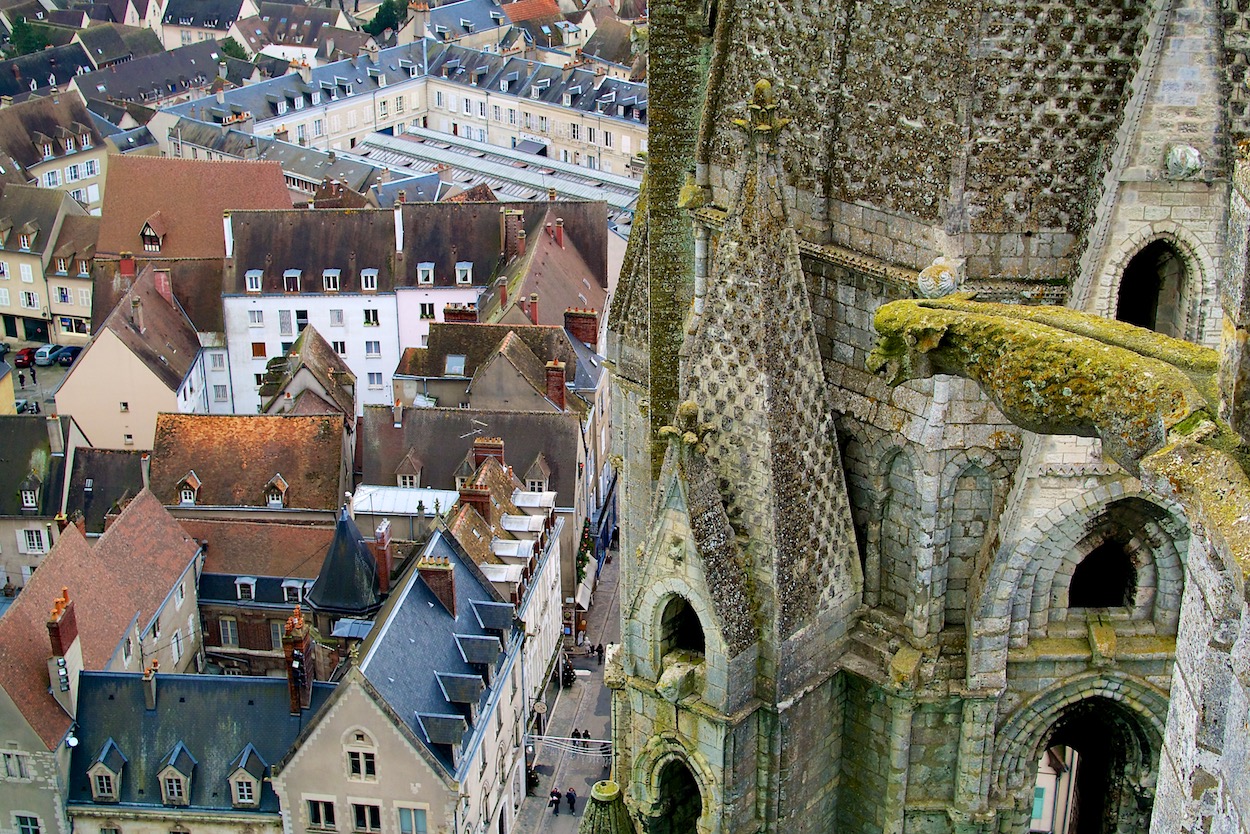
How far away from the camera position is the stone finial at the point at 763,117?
64.6ft

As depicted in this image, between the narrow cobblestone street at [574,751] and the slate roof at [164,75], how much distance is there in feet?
331

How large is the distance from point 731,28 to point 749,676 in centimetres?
857

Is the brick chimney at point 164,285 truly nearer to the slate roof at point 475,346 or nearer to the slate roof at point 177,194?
the slate roof at point 177,194

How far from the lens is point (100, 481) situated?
71062 millimetres

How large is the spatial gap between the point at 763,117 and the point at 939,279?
2.99 metres

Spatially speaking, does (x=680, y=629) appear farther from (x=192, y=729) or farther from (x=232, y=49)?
(x=232, y=49)

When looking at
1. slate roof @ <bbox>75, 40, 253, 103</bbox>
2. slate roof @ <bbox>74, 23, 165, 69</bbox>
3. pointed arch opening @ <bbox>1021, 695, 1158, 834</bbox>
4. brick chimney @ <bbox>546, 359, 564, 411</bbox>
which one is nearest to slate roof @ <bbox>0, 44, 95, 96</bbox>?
slate roof @ <bbox>74, 23, 165, 69</bbox>

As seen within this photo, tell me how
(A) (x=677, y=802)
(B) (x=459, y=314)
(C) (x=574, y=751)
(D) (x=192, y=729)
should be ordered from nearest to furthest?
(A) (x=677, y=802)
(D) (x=192, y=729)
(C) (x=574, y=751)
(B) (x=459, y=314)

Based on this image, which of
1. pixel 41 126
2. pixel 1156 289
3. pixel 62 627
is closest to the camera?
pixel 1156 289

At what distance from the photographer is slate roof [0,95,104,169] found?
129500 mm

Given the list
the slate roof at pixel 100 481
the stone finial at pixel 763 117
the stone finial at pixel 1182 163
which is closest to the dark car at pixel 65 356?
the slate roof at pixel 100 481

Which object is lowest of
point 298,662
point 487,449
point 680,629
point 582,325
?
point 298,662

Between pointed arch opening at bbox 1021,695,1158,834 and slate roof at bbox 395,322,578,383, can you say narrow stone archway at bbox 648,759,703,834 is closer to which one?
pointed arch opening at bbox 1021,695,1158,834

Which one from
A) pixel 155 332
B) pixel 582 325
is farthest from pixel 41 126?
pixel 582 325
